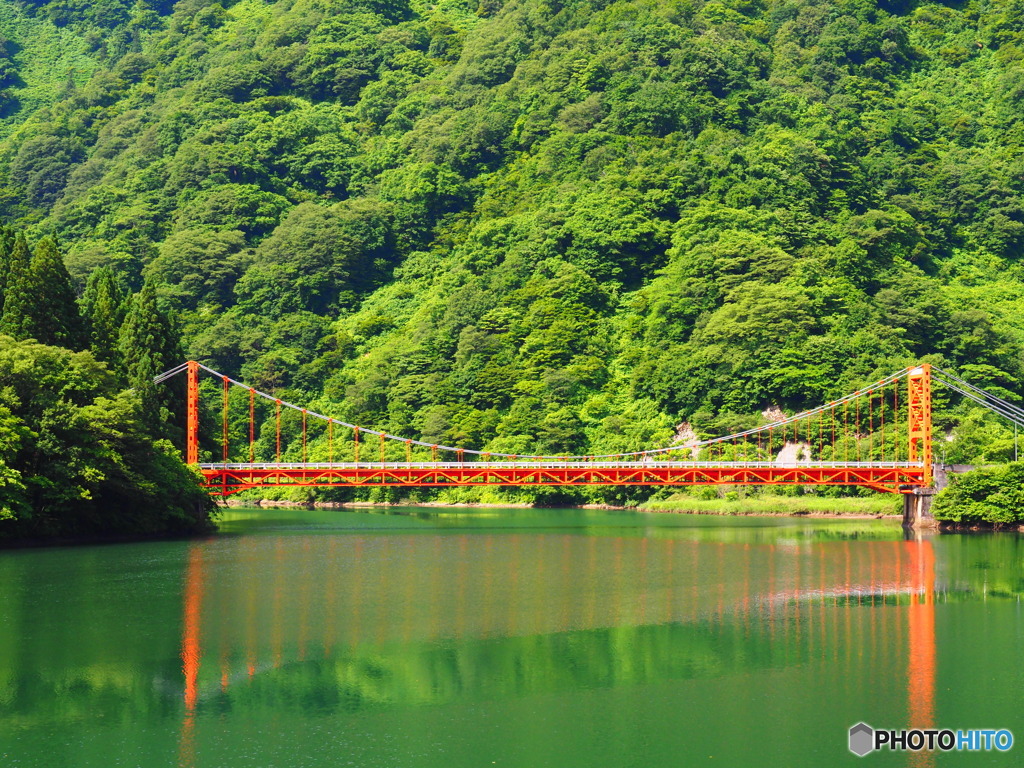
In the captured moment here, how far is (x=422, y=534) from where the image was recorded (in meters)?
60.5

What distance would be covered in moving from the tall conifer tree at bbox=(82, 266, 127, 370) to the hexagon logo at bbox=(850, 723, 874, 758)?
A: 4312 centimetres

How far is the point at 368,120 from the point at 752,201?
203 feet

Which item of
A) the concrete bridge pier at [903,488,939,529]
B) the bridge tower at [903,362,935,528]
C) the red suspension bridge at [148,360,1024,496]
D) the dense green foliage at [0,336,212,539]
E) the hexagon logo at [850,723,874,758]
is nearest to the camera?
the hexagon logo at [850,723,874,758]

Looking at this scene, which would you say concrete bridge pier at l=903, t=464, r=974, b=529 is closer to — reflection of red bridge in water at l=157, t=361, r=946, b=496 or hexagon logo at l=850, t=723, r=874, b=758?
reflection of red bridge in water at l=157, t=361, r=946, b=496

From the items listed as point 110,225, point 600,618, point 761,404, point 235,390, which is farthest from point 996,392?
point 110,225

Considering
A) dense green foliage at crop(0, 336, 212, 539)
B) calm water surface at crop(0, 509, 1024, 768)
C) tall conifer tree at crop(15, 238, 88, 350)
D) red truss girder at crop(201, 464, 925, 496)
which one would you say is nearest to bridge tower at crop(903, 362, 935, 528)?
red truss girder at crop(201, 464, 925, 496)

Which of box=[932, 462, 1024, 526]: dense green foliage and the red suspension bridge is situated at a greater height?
the red suspension bridge

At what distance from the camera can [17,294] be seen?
190 ft

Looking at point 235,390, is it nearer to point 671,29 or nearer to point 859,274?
point 859,274

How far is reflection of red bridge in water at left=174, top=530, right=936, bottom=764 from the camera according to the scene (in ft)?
91.4

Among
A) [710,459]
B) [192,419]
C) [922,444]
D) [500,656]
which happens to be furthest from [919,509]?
[500,656]

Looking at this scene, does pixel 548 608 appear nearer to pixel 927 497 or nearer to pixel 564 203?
pixel 927 497

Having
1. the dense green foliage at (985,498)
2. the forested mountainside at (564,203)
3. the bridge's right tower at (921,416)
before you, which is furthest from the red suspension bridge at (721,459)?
the forested mountainside at (564,203)

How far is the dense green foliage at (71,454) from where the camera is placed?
158ft
